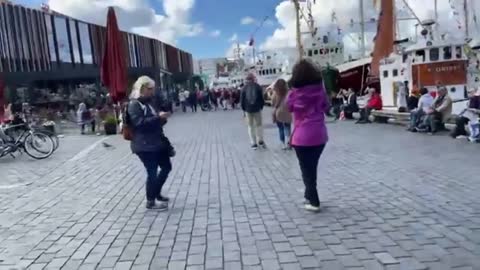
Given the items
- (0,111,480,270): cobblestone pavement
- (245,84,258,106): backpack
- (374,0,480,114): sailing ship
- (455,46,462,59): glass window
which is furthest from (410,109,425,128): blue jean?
(455,46,462,59): glass window

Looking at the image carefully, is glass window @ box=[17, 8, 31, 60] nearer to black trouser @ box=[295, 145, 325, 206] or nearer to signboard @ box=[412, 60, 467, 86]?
signboard @ box=[412, 60, 467, 86]

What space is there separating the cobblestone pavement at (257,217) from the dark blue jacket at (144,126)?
793 mm

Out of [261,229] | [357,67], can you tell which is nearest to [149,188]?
[261,229]

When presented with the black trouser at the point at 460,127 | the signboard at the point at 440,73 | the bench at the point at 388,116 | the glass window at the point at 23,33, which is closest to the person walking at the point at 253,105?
the black trouser at the point at 460,127

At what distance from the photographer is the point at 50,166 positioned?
435 inches

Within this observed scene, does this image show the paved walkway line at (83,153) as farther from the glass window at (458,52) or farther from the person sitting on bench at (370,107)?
the glass window at (458,52)

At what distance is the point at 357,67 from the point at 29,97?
20958 millimetres

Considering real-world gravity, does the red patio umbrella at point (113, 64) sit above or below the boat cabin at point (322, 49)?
below

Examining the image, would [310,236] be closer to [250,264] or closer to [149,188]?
[250,264]

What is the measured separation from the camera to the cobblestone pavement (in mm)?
4434

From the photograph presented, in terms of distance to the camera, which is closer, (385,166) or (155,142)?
(155,142)

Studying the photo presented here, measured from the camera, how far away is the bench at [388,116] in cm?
1589

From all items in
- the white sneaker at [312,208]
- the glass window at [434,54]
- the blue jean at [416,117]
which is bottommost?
the white sneaker at [312,208]

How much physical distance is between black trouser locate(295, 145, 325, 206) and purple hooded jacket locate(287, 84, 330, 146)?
0.08 m
